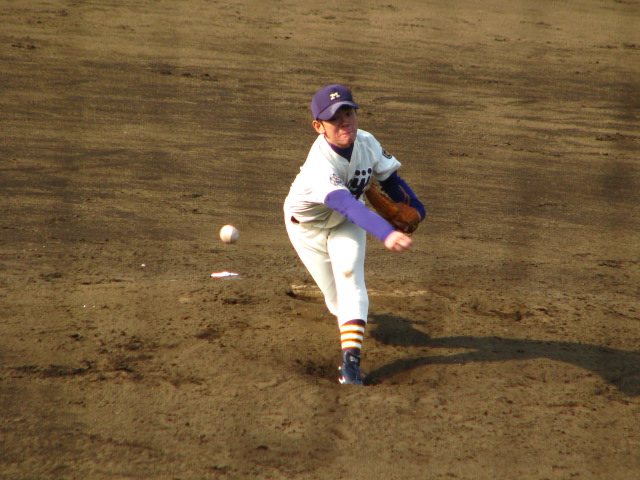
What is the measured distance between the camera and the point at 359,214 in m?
3.29

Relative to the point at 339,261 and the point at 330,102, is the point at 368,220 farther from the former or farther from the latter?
the point at 330,102

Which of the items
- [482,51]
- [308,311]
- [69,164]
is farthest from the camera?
[482,51]

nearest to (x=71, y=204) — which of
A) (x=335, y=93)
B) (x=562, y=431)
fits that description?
(x=335, y=93)

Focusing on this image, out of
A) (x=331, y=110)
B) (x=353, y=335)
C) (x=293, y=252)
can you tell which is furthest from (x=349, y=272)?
(x=293, y=252)

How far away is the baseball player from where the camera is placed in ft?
11.7

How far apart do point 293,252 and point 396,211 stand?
6.27 ft

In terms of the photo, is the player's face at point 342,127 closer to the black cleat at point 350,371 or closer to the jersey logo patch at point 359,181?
the jersey logo patch at point 359,181

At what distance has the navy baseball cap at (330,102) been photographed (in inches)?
140

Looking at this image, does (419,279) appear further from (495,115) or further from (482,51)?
(482,51)

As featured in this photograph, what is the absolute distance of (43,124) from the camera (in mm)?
7770

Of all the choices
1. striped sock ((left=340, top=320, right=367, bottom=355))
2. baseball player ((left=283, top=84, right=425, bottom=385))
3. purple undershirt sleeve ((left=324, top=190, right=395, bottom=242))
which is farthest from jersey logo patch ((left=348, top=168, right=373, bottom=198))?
striped sock ((left=340, top=320, right=367, bottom=355))

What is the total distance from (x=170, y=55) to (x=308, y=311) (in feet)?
20.1

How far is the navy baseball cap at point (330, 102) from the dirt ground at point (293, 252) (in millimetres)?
1274

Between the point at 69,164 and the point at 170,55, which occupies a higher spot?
the point at 170,55
